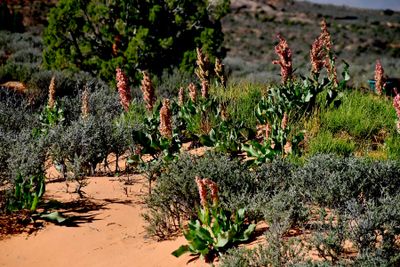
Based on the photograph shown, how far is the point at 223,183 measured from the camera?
479 cm

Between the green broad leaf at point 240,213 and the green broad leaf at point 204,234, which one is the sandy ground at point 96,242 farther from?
the green broad leaf at point 240,213

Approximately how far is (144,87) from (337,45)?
3713 cm

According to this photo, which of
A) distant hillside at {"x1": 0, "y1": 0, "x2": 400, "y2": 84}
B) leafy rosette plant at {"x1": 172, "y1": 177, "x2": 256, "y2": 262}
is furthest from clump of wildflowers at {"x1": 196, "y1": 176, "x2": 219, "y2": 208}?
distant hillside at {"x1": 0, "y1": 0, "x2": 400, "y2": 84}

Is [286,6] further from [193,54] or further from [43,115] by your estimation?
[43,115]

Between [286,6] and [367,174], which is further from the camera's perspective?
[286,6]

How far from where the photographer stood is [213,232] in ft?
13.4

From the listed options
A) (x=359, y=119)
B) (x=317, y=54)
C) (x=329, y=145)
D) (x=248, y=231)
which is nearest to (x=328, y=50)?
(x=317, y=54)

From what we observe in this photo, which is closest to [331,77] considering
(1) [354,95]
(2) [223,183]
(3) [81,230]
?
(1) [354,95]

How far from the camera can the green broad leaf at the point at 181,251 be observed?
409 centimetres

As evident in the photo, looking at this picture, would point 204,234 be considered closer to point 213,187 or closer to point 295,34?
point 213,187

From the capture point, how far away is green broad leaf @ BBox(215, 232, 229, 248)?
3967mm

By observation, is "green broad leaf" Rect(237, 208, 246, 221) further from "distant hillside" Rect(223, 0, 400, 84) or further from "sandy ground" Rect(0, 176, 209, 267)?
"distant hillside" Rect(223, 0, 400, 84)

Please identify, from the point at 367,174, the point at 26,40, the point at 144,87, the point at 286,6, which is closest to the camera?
the point at 367,174

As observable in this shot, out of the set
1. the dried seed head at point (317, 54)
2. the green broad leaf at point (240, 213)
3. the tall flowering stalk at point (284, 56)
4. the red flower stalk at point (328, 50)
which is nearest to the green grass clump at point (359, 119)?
the red flower stalk at point (328, 50)
